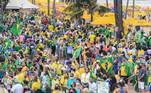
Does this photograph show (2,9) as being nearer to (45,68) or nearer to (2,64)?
(2,64)

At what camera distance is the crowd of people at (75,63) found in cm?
1994

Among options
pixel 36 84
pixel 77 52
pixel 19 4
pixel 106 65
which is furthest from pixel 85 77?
pixel 19 4

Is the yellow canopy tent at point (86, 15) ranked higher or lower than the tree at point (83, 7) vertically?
lower

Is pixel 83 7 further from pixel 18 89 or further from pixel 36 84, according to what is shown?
pixel 18 89

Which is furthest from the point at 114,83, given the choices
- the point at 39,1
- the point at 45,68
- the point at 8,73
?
the point at 39,1

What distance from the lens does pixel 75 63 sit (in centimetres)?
2419

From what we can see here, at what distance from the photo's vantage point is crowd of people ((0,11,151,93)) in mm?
19938

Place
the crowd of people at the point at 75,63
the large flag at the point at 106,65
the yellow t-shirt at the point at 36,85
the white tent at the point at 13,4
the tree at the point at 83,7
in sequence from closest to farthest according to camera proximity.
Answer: the yellow t-shirt at the point at 36,85 < the crowd of people at the point at 75,63 < the large flag at the point at 106,65 < the tree at the point at 83,7 < the white tent at the point at 13,4

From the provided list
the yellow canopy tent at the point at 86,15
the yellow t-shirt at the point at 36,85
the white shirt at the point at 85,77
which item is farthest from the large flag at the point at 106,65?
the yellow canopy tent at the point at 86,15

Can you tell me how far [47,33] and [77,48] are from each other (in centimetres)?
699

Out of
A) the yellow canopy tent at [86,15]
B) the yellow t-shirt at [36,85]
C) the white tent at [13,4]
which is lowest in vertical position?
the yellow t-shirt at [36,85]

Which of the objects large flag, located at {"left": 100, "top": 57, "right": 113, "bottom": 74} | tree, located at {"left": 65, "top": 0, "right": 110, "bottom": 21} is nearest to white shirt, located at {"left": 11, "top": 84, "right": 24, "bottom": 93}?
large flag, located at {"left": 100, "top": 57, "right": 113, "bottom": 74}

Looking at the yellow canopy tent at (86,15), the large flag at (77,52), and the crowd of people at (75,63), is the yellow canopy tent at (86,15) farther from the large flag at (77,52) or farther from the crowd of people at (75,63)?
the large flag at (77,52)

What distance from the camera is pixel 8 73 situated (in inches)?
923
